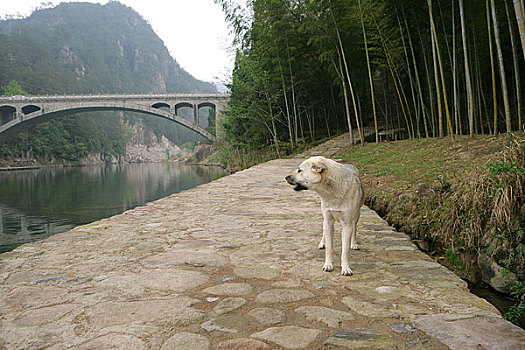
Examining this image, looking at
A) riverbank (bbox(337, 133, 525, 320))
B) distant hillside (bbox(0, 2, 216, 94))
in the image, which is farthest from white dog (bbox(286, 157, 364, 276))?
distant hillside (bbox(0, 2, 216, 94))

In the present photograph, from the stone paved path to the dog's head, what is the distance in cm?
56

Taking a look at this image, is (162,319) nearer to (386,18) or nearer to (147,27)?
(386,18)

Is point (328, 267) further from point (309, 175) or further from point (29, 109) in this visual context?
point (29, 109)

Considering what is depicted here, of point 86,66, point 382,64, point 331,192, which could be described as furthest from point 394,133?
point 86,66

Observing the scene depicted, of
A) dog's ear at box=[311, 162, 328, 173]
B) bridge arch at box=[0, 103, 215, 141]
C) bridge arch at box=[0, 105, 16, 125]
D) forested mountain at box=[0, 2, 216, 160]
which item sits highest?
forested mountain at box=[0, 2, 216, 160]

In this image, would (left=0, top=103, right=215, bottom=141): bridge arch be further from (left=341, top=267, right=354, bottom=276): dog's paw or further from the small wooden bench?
(left=341, top=267, right=354, bottom=276): dog's paw

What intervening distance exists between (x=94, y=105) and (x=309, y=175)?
4044 cm

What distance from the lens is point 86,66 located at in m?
100

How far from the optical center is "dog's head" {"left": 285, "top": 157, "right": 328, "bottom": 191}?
226cm

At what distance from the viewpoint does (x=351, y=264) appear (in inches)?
94.3

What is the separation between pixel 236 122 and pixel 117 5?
580ft

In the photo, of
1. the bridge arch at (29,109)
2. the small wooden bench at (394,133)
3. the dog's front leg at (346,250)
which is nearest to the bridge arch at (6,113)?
the bridge arch at (29,109)

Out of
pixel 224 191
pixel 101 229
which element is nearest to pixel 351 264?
pixel 101 229

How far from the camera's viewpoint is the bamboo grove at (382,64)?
8.55 metres
